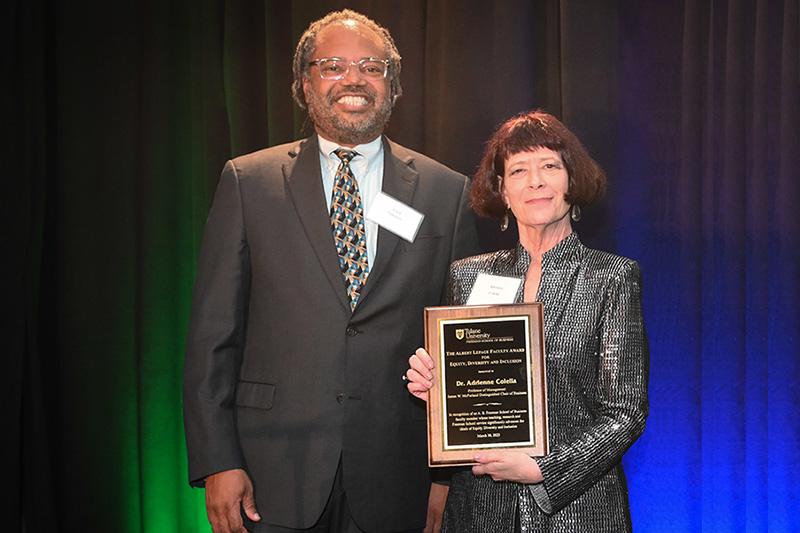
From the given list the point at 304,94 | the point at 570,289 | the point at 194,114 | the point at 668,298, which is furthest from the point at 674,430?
the point at 194,114

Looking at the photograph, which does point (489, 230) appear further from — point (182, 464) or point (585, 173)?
point (182, 464)

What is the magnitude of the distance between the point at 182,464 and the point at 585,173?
2.31 meters

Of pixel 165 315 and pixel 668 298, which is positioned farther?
pixel 165 315

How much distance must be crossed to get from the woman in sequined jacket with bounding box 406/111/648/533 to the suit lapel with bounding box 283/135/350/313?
1.16 feet

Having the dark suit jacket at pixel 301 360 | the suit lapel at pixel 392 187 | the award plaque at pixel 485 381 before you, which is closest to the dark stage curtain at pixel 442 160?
the suit lapel at pixel 392 187

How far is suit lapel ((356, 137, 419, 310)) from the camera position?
2.47 meters

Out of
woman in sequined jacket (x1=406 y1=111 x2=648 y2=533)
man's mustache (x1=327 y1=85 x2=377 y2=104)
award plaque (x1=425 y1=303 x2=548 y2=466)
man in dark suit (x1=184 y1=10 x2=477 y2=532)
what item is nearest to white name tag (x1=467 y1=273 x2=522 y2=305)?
woman in sequined jacket (x1=406 y1=111 x2=648 y2=533)

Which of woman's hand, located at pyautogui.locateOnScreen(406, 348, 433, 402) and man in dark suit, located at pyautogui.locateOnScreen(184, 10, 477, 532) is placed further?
man in dark suit, located at pyautogui.locateOnScreen(184, 10, 477, 532)

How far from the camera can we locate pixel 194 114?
12.3ft

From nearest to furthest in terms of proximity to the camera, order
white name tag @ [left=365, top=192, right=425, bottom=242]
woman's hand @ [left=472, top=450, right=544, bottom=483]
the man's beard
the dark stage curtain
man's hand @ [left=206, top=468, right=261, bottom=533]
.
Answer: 1. woman's hand @ [left=472, top=450, right=544, bottom=483]
2. man's hand @ [left=206, top=468, right=261, bottom=533]
3. white name tag @ [left=365, top=192, right=425, bottom=242]
4. the man's beard
5. the dark stage curtain

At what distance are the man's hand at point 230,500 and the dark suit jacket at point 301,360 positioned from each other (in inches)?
1.2

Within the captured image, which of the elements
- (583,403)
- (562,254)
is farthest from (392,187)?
(583,403)

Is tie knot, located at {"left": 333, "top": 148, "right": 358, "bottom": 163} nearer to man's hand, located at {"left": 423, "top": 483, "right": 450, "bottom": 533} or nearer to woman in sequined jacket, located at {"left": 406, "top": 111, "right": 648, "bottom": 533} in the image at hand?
woman in sequined jacket, located at {"left": 406, "top": 111, "right": 648, "bottom": 533}

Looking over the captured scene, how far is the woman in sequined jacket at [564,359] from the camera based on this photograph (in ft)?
6.64
